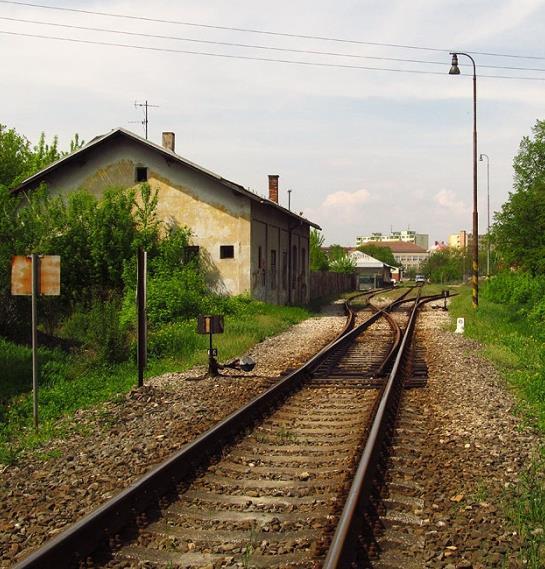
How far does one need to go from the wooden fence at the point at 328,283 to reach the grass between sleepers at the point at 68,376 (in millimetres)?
25138

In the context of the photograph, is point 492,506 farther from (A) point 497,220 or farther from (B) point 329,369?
(A) point 497,220

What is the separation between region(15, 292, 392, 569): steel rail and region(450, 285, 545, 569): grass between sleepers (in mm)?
2642

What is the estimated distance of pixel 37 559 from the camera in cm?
422

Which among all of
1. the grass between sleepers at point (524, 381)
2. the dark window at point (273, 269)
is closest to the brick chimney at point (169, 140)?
the dark window at point (273, 269)

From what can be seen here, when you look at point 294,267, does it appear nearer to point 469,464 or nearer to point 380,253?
point 469,464

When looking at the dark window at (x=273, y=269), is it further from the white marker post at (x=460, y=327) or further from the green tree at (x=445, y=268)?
the green tree at (x=445, y=268)

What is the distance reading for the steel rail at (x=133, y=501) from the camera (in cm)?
442

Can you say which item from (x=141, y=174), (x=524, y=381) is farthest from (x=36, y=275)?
(x=141, y=174)

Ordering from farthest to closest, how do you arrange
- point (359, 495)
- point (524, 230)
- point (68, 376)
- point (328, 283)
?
point (328, 283), point (524, 230), point (68, 376), point (359, 495)

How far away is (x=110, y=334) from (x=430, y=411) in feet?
23.0

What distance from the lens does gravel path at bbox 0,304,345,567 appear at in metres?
5.44

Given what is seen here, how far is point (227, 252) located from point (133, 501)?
76.2 feet

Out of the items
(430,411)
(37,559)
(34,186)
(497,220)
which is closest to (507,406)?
(430,411)

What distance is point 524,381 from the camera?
11266 millimetres
